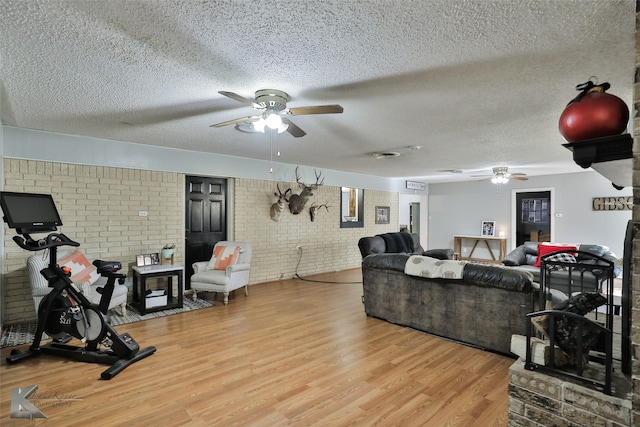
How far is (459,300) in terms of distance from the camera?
3.35m

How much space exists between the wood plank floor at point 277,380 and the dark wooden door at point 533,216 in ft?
21.4

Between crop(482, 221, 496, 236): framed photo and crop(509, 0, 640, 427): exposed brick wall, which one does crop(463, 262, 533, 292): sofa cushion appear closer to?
crop(509, 0, 640, 427): exposed brick wall

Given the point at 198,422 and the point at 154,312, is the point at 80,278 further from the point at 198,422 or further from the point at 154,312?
the point at 198,422

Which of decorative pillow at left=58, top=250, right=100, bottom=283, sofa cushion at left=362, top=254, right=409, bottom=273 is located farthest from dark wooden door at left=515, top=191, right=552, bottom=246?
decorative pillow at left=58, top=250, right=100, bottom=283

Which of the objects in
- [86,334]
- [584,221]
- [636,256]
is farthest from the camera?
[584,221]

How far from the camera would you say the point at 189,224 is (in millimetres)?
5500

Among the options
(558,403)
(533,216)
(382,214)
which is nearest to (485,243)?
(533,216)

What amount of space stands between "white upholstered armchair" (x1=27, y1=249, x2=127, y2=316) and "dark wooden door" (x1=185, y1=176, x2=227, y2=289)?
4.68 ft

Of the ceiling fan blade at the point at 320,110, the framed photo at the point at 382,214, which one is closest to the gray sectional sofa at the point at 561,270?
the framed photo at the point at 382,214

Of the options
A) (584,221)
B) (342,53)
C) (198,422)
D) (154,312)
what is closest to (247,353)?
(198,422)

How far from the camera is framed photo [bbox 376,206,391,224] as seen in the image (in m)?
8.80

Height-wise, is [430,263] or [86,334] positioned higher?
[430,263]

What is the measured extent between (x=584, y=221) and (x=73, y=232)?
32.6ft

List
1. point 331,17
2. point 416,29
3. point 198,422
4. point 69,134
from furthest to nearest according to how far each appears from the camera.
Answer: point 69,134, point 198,422, point 416,29, point 331,17
